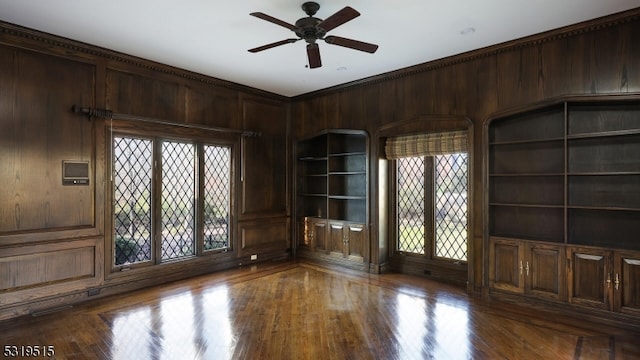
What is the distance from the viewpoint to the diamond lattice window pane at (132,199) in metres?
4.55

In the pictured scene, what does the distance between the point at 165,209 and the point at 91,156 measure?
1.17m

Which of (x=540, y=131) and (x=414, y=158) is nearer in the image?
(x=540, y=131)

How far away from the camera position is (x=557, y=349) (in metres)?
3.01

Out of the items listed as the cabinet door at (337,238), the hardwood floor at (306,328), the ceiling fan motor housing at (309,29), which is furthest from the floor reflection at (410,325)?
the ceiling fan motor housing at (309,29)

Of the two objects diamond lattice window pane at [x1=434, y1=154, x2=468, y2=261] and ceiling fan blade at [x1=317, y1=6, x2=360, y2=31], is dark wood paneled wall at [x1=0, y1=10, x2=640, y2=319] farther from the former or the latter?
ceiling fan blade at [x1=317, y1=6, x2=360, y2=31]

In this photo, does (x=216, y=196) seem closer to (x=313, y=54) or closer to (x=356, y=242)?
(x=356, y=242)

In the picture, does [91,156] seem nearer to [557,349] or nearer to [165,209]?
[165,209]

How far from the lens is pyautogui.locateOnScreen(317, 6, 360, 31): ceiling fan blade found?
110 inches

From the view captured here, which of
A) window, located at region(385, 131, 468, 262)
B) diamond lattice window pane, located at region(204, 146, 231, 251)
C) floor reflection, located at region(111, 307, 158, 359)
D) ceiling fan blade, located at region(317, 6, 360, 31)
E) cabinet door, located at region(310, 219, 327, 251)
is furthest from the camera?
cabinet door, located at region(310, 219, 327, 251)

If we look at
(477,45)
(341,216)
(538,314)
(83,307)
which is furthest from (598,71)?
(83,307)

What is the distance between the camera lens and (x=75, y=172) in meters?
4.15

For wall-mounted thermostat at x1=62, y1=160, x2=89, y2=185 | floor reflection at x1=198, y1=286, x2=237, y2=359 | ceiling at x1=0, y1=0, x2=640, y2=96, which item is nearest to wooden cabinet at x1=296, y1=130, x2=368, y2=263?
ceiling at x1=0, y1=0, x2=640, y2=96

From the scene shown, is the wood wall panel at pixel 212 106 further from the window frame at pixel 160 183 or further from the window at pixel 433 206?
the window at pixel 433 206

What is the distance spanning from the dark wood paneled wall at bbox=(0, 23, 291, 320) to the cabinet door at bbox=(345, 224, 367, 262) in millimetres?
2208
